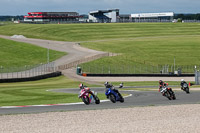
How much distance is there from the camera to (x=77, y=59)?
3775 inches

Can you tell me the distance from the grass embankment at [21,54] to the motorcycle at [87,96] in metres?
58.3

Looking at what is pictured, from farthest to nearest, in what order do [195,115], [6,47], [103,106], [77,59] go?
[6,47] < [77,59] < [103,106] < [195,115]

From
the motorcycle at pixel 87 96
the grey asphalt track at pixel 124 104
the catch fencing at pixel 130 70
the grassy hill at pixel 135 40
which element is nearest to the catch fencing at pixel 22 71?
the catch fencing at pixel 130 70

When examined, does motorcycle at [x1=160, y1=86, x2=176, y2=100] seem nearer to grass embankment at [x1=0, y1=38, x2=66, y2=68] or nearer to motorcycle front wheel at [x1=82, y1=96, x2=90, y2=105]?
motorcycle front wheel at [x1=82, y1=96, x2=90, y2=105]

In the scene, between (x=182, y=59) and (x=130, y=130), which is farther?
(x=182, y=59)

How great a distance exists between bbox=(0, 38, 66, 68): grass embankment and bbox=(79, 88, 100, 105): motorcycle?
2295 inches

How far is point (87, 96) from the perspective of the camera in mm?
31672

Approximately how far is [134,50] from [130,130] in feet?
302

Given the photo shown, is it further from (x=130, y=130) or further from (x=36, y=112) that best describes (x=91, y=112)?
(x=130, y=130)

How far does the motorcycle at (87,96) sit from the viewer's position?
3102 centimetres

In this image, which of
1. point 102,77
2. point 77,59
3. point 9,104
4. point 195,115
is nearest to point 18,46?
point 77,59

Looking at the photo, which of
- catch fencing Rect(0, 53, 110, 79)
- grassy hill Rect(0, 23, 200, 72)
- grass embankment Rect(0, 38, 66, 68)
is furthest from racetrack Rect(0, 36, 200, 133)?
grass embankment Rect(0, 38, 66, 68)

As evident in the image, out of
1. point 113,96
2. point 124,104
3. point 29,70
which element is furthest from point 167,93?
point 29,70

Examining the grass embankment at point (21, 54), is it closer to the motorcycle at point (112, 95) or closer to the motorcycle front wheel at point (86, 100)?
the motorcycle at point (112, 95)
